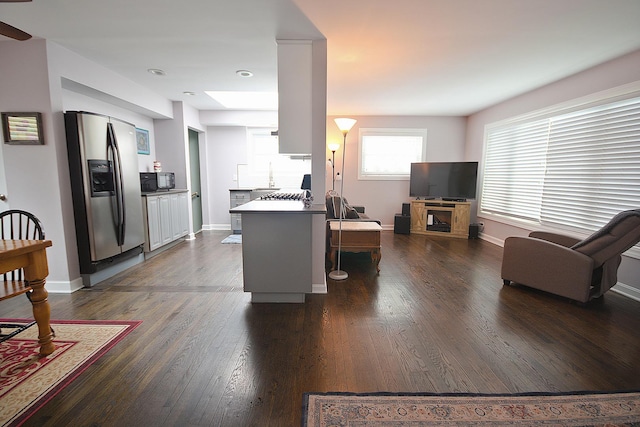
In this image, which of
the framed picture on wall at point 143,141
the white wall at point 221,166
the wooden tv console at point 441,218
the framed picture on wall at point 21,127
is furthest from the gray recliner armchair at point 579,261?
the framed picture on wall at point 143,141

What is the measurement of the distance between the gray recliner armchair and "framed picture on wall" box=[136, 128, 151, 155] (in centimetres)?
573

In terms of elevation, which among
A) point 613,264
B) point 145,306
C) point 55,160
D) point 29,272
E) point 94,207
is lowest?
point 145,306

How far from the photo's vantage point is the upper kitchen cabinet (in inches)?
112

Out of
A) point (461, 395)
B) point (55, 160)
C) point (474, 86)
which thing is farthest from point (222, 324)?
point (474, 86)

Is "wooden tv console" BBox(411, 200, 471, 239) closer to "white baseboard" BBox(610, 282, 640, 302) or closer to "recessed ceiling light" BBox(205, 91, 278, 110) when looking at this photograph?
"white baseboard" BBox(610, 282, 640, 302)

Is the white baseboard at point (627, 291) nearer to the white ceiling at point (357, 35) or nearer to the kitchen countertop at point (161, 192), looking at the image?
the white ceiling at point (357, 35)

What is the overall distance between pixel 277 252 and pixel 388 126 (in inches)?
194

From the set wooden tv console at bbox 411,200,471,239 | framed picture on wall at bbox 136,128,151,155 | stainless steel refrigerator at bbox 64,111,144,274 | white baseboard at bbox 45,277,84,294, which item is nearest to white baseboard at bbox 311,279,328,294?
stainless steel refrigerator at bbox 64,111,144,274

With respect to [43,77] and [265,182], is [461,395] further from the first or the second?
[265,182]

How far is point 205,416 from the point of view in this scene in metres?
1.50

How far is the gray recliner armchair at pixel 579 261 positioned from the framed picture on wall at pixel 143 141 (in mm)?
Answer: 5733

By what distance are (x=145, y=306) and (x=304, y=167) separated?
4621 mm

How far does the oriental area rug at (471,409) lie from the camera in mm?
1465

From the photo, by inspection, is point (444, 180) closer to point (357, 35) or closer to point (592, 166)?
point (592, 166)
